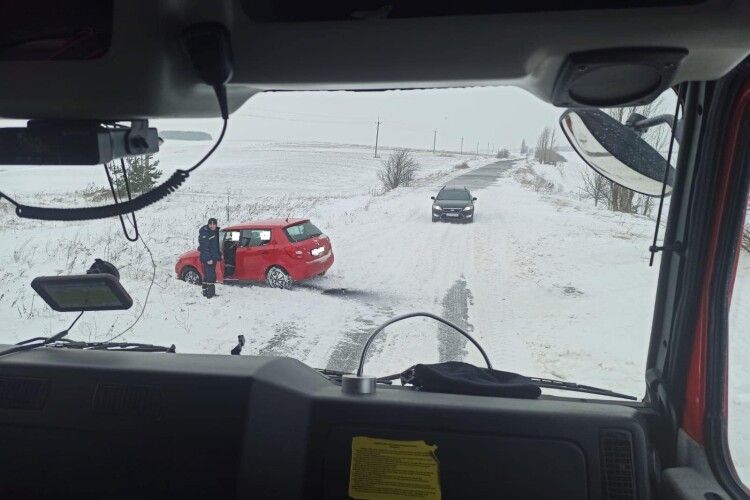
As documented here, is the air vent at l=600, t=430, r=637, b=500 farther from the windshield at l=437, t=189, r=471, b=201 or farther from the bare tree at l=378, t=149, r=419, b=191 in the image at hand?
the bare tree at l=378, t=149, r=419, b=191

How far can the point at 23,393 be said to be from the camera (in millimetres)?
2475

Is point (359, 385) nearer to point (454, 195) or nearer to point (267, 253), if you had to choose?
point (267, 253)

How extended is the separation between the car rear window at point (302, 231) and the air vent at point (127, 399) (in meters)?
0.78

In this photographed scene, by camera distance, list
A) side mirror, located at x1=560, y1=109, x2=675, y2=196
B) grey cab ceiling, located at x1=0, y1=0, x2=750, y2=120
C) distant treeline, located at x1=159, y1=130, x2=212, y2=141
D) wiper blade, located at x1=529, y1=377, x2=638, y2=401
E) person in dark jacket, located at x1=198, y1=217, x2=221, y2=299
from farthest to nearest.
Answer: person in dark jacket, located at x1=198, y1=217, x2=221, y2=299
wiper blade, located at x1=529, y1=377, x2=638, y2=401
side mirror, located at x1=560, y1=109, x2=675, y2=196
distant treeline, located at x1=159, y1=130, x2=212, y2=141
grey cab ceiling, located at x1=0, y1=0, x2=750, y2=120

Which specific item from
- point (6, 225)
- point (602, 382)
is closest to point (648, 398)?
point (602, 382)

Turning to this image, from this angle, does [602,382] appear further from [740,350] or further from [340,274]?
[340,274]

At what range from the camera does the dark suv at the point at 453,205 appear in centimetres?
261

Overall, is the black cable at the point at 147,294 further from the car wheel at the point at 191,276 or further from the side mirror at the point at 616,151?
the side mirror at the point at 616,151

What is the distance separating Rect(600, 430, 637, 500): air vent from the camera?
2.11 metres

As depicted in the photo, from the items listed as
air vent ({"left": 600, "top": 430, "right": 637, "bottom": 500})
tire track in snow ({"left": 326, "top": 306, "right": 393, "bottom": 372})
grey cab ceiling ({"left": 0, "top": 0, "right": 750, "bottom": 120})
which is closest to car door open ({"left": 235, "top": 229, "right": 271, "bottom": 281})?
tire track in snow ({"left": 326, "top": 306, "right": 393, "bottom": 372})

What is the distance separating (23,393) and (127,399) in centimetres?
43

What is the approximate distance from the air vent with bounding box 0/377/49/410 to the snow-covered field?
0.27 metres

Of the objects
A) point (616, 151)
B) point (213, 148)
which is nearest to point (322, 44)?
point (213, 148)

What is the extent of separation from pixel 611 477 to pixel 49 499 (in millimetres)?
2090
